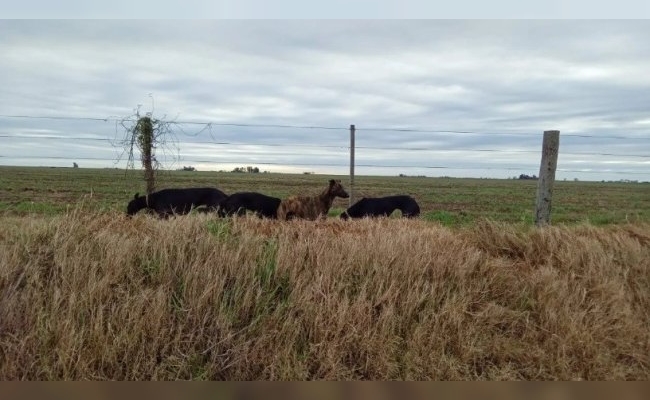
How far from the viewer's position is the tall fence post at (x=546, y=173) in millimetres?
7863

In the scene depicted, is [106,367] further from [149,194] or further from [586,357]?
[149,194]

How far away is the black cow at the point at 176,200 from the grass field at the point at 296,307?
3.78 meters

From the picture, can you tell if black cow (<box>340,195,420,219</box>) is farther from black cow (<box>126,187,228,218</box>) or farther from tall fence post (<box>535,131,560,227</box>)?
tall fence post (<box>535,131,560,227</box>)

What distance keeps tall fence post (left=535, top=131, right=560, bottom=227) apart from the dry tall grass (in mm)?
2170

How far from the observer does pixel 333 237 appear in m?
5.89

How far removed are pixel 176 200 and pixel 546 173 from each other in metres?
6.83

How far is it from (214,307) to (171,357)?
580 mm

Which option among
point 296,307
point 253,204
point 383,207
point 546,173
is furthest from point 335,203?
point 296,307

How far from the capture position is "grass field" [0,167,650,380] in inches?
153

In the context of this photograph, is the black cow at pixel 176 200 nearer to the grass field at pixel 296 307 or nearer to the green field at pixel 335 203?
the green field at pixel 335 203

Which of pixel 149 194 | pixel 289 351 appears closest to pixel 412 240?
pixel 289 351

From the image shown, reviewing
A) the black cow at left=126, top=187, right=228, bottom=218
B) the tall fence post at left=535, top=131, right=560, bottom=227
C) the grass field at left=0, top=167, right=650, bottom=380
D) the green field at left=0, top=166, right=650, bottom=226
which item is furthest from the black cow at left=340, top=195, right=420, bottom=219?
the grass field at left=0, top=167, right=650, bottom=380

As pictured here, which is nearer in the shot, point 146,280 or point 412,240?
point 146,280

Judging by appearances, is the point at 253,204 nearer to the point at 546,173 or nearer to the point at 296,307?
the point at 546,173
